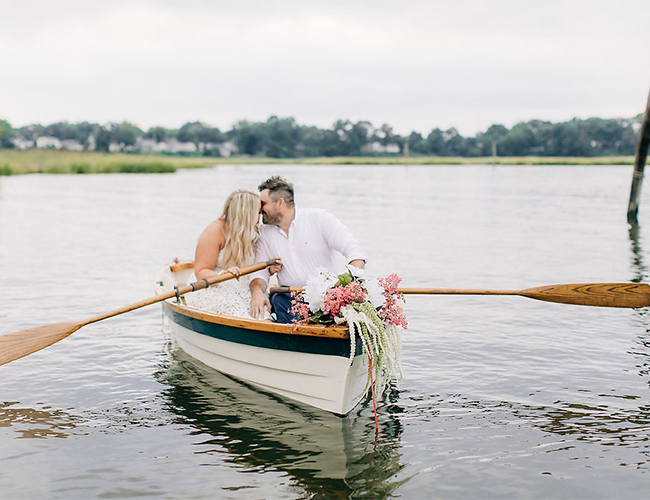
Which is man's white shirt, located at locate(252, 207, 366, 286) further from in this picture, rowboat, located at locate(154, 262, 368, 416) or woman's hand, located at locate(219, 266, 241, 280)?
rowboat, located at locate(154, 262, 368, 416)

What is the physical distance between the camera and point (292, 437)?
5.73m

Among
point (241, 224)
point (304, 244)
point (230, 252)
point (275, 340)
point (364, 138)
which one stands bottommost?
point (275, 340)

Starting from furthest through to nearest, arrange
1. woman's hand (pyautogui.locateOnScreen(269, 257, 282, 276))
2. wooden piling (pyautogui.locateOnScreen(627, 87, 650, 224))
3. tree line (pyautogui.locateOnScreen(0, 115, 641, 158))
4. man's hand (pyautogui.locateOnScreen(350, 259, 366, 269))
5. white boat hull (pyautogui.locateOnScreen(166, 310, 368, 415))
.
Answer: tree line (pyautogui.locateOnScreen(0, 115, 641, 158)), wooden piling (pyautogui.locateOnScreen(627, 87, 650, 224)), woman's hand (pyautogui.locateOnScreen(269, 257, 282, 276)), man's hand (pyautogui.locateOnScreen(350, 259, 366, 269)), white boat hull (pyautogui.locateOnScreen(166, 310, 368, 415))

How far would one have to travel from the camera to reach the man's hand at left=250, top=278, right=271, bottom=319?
6961 mm

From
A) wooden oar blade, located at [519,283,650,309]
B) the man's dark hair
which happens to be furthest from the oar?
wooden oar blade, located at [519,283,650,309]

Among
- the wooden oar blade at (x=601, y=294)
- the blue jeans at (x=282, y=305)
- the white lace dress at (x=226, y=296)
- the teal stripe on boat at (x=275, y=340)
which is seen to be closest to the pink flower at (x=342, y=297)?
the teal stripe on boat at (x=275, y=340)

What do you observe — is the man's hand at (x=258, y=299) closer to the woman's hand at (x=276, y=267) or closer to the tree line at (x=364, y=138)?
the woman's hand at (x=276, y=267)

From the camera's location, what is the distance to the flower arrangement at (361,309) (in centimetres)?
533

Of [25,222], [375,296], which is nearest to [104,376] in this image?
[375,296]

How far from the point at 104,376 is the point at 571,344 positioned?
544 cm

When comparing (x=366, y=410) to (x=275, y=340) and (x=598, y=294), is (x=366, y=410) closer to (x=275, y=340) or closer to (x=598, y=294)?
(x=275, y=340)

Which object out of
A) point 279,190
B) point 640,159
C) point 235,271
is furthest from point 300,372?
point 640,159

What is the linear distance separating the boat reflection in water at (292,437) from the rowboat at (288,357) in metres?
0.15

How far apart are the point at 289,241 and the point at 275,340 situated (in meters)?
1.26
